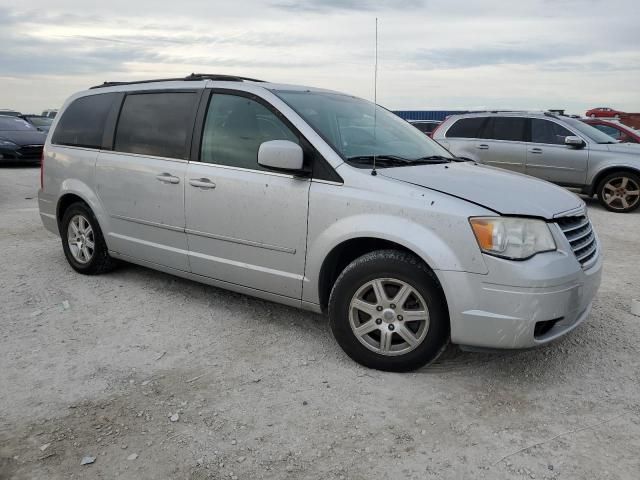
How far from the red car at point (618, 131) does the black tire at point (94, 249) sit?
9915mm

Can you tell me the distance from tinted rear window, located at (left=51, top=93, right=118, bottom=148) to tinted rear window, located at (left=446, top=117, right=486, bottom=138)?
718 centimetres

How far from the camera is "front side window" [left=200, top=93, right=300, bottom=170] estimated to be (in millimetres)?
3789

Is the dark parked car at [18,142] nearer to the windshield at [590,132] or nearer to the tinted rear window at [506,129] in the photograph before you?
the tinted rear window at [506,129]

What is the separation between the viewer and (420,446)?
8.61 ft

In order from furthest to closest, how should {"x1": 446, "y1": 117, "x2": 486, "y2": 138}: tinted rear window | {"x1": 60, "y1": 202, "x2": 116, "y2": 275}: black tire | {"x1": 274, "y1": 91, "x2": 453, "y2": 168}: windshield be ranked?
{"x1": 446, "y1": 117, "x2": 486, "y2": 138}: tinted rear window < {"x1": 60, "y1": 202, "x2": 116, "y2": 275}: black tire < {"x1": 274, "y1": 91, "x2": 453, "y2": 168}: windshield

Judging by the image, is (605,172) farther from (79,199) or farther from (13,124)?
A: (13,124)

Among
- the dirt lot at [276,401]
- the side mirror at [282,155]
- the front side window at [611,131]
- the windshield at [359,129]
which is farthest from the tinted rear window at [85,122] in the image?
the front side window at [611,131]

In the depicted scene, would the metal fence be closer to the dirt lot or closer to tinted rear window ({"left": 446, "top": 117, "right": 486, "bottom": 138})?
tinted rear window ({"left": 446, "top": 117, "right": 486, "bottom": 138})

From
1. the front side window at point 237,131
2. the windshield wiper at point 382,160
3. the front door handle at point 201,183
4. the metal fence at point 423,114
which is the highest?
the metal fence at point 423,114

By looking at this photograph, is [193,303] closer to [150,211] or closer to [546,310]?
[150,211]

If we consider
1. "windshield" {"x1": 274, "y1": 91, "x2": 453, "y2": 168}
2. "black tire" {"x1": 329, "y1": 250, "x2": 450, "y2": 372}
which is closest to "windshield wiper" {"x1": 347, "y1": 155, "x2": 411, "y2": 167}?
"windshield" {"x1": 274, "y1": 91, "x2": 453, "y2": 168}

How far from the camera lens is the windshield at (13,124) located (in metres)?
15.5

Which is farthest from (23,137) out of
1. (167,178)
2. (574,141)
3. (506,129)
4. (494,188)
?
(494,188)

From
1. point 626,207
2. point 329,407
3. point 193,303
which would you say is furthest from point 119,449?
point 626,207
